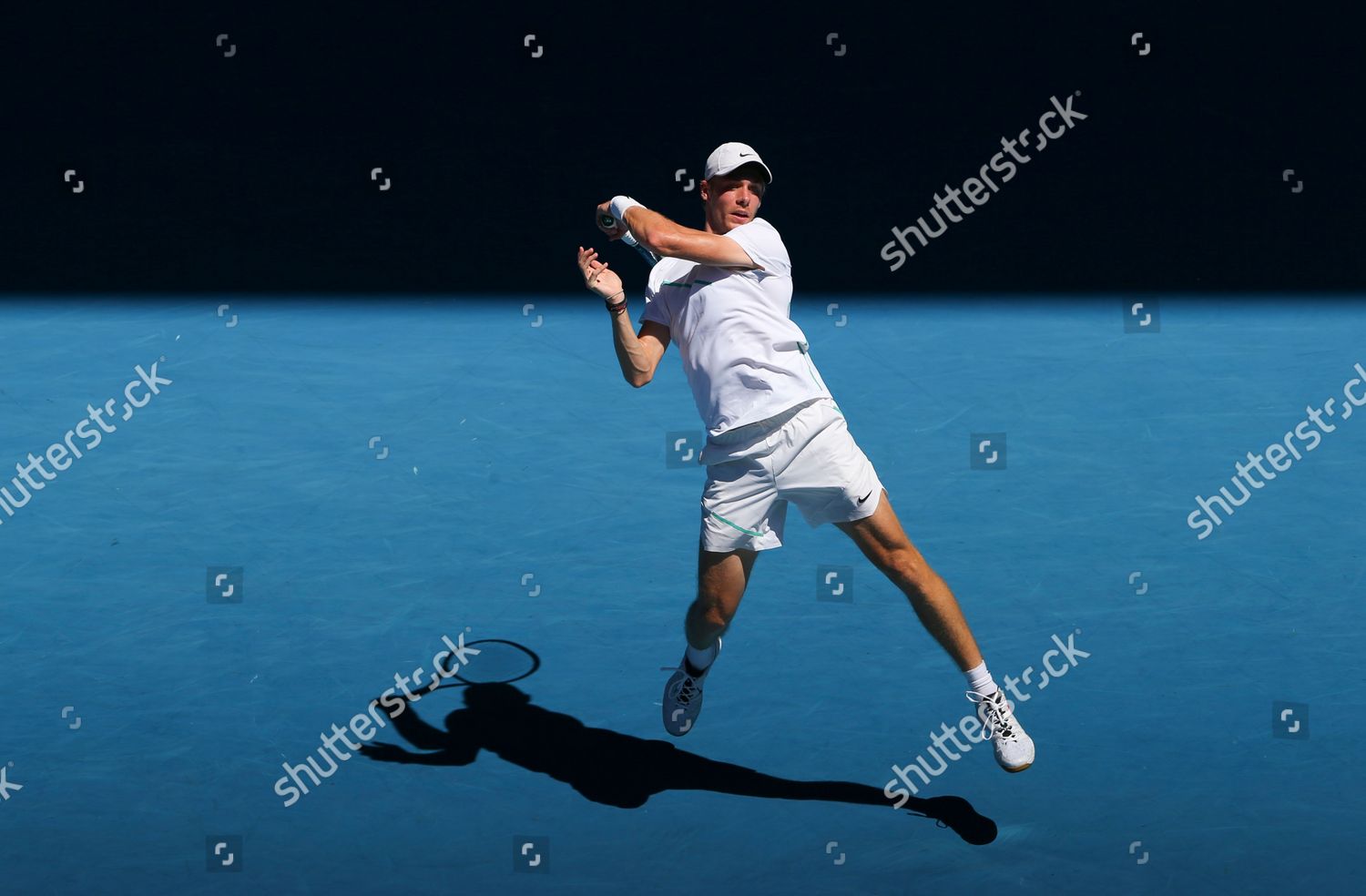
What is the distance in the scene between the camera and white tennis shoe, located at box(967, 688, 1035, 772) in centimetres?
495

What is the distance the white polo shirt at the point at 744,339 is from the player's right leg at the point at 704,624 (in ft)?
1.23

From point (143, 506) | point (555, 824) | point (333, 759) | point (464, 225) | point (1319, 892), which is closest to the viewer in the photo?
point (1319, 892)

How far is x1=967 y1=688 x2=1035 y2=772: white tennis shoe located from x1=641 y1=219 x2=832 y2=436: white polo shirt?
3.23 ft

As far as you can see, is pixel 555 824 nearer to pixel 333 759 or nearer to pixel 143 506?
pixel 333 759

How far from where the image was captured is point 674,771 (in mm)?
5160

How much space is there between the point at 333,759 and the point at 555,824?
2.52 ft

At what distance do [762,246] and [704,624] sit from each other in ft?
3.64

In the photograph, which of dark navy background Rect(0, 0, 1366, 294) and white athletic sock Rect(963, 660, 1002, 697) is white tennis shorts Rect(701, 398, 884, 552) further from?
dark navy background Rect(0, 0, 1366, 294)

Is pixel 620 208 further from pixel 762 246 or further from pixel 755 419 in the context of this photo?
pixel 755 419

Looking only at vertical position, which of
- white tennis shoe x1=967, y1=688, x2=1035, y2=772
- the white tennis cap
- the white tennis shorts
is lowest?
white tennis shoe x1=967, y1=688, x2=1035, y2=772

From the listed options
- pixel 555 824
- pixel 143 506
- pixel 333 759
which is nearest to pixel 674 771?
pixel 555 824

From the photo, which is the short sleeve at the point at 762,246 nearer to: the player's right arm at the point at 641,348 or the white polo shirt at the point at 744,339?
the white polo shirt at the point at 744,339

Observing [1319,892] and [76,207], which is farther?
[76,207]

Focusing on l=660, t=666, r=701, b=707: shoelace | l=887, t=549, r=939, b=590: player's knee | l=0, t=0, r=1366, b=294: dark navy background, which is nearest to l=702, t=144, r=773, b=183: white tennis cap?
l=887, t=549, r=939, b=590: player's knee
